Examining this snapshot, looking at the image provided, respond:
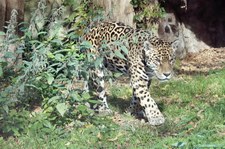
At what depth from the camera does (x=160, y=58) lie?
7938 millimetres

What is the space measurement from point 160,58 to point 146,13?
5.09 meters

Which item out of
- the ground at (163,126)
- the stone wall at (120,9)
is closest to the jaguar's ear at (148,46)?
the ground at (163,126)

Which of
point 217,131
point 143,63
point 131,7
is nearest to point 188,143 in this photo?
point 217,131

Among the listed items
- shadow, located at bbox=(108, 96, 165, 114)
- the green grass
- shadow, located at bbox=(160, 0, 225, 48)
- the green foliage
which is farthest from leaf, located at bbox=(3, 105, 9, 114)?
shadow, located at bbox=(160, 0, 225, 48)

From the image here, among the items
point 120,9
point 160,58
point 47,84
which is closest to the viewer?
point 47,84

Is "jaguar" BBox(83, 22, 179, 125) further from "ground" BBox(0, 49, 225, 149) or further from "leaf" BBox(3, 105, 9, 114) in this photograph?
"leaf" BBox(3, 105, 9, 114)

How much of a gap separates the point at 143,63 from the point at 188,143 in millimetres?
2526

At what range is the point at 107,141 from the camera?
23.2ft

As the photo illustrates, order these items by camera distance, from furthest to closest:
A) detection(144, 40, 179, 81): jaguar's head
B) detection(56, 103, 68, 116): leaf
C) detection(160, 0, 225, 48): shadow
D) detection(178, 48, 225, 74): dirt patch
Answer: detection(160, 0, 225, 48): shadow → detection(178, 48, 225, 74): dirt patch → detection(144, 40, 179, 81): jaguar's head → detection(56, 103, 68, 116): leaf

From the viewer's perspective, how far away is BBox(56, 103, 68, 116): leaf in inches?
265

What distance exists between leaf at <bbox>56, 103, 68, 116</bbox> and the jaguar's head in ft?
5.46

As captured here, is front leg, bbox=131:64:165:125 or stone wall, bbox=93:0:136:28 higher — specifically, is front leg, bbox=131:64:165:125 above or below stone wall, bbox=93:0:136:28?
below

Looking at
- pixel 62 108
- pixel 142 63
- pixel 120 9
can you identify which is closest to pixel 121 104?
pixel 142 63

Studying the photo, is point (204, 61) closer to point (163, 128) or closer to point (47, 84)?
point (163, 128)
